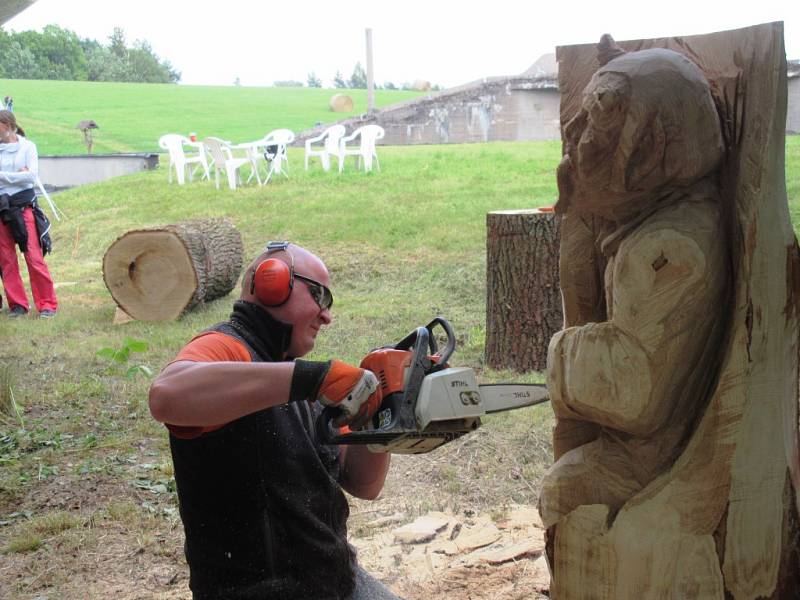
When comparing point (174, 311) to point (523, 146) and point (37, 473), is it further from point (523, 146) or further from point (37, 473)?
point (523, 146)

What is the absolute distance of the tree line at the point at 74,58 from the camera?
4144 cm

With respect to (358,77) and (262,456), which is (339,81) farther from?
(262,456)

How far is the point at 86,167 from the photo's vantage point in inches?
679

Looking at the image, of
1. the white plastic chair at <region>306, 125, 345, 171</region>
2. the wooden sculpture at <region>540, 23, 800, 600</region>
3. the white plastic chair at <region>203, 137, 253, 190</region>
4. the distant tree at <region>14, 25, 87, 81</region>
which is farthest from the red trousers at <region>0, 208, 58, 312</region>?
the distant tree at <region>14, 25, 87, 81</region>

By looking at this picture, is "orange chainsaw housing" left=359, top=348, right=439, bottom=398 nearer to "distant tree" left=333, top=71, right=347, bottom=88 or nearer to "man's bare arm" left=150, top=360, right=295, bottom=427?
"man's bare arm" left=150, top=360, right=295, bottom=427

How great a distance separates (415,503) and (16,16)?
3.96 m

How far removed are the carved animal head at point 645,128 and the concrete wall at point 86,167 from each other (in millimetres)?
16558

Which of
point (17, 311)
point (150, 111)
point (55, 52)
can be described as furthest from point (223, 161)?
point (55, 52)

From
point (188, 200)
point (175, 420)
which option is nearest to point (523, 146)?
point (188, 200)

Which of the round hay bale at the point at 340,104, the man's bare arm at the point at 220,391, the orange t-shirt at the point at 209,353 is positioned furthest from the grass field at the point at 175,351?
the round hay bale at the point at 340,104

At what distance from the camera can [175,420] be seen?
1.78 m

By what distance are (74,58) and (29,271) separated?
41.9 metres

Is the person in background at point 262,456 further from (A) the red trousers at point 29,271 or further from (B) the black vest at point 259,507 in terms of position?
(A) the red trousers at point 29,271

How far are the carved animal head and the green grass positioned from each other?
20324 mm
